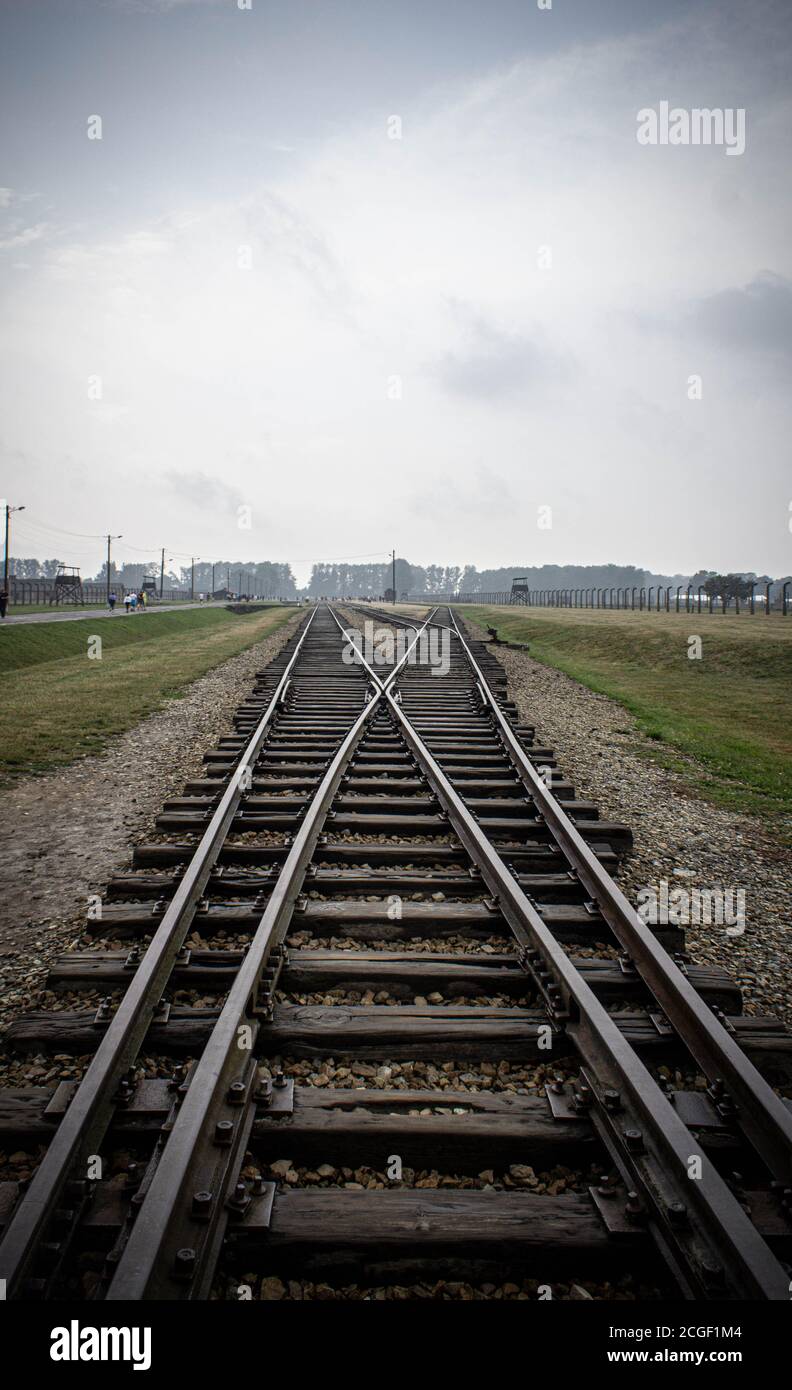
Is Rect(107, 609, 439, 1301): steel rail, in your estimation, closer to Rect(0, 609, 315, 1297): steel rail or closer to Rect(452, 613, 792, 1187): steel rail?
Rect(0, 609, 315, 1297): steel rail

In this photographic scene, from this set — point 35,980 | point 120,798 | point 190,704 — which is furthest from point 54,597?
point 35,980

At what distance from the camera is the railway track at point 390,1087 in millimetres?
2191

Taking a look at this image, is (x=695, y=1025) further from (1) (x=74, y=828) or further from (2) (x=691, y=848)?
(1) (x=74, y=828)

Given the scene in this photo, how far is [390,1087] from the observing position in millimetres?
2961

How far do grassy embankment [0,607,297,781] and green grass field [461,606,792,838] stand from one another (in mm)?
8419

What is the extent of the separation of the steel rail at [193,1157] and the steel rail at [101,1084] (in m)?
0.29

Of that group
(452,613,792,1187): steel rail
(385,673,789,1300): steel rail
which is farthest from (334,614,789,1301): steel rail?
(452,613,792,1187): steel rail

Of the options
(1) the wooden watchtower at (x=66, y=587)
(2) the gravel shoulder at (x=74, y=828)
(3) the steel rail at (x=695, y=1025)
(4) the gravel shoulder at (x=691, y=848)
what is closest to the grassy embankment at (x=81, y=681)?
(2) the gravel shoulder at (x=74, y=828)

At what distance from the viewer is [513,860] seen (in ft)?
17.1

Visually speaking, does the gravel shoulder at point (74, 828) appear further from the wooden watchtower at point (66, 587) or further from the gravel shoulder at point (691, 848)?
the wooden watchtower at point (66, 587)

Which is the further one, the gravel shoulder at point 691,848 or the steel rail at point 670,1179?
the gravel shoulder at point 691,848

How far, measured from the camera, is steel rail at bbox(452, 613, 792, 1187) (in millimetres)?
2531

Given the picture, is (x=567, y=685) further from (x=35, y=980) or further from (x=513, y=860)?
(x=35, y=980)
